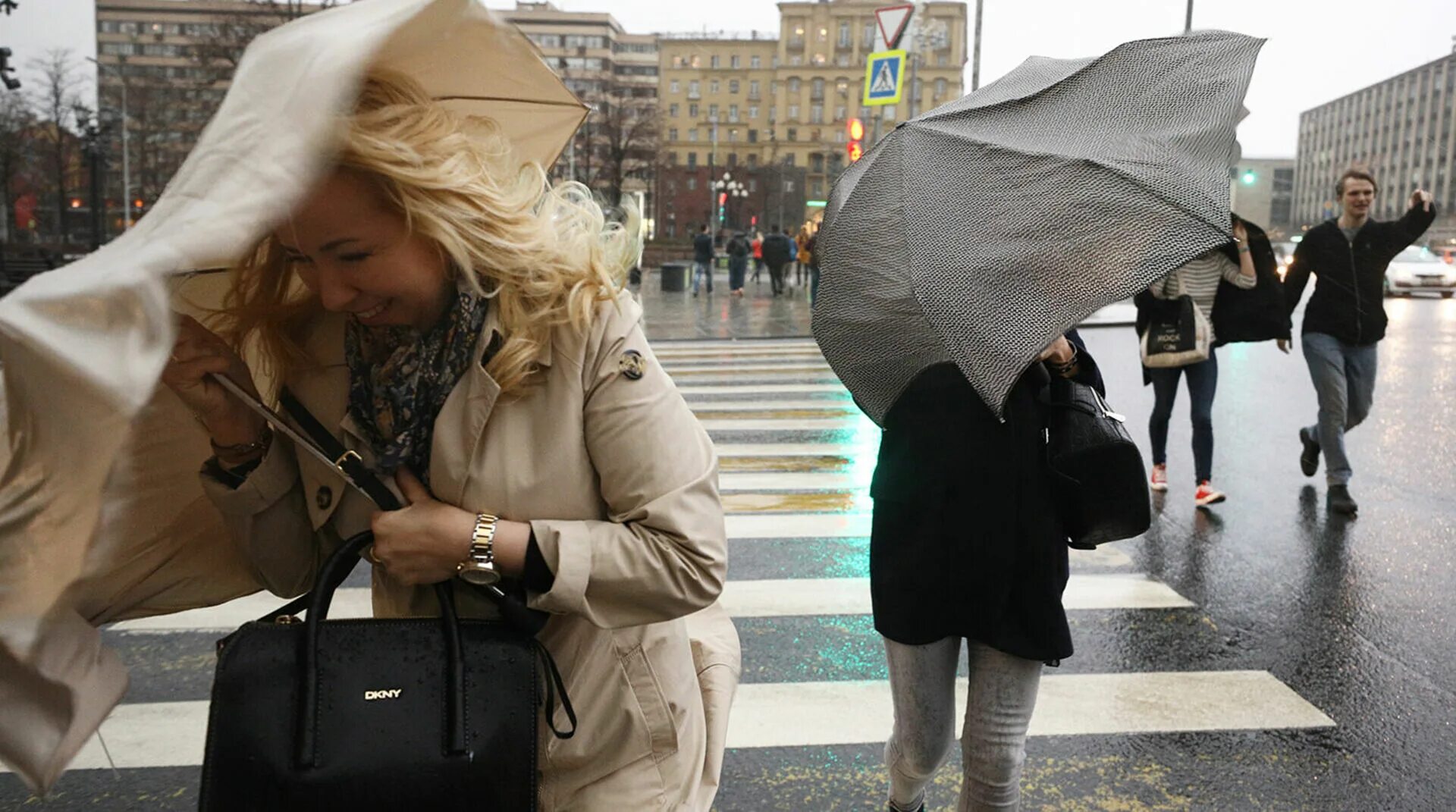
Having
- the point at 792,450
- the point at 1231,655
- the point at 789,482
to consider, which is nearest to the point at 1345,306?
the point at 1231,655

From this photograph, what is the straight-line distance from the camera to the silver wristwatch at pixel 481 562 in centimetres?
159

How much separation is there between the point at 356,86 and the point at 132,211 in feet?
206

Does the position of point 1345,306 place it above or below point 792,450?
above

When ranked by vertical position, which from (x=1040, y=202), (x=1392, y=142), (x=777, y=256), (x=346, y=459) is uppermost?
(x=1392, y=142)

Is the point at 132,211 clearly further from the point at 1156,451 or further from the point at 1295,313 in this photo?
the point at 1156,451

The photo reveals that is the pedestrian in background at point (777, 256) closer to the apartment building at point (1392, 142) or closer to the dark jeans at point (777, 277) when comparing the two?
the dark jeans at point (777, 277)

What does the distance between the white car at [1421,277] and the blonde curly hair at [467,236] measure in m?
33.8

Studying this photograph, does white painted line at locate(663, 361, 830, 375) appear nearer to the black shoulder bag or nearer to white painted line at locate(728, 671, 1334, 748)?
white painted line at locate(728, 671, 1334, 748)

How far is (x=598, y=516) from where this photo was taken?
1.71m

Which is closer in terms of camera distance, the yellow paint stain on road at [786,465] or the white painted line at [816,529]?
the white painted line at [816,529]

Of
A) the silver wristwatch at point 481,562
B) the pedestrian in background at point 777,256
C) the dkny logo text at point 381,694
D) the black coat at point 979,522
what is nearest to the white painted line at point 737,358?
the black coat at point 979,522

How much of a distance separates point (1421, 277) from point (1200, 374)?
2886cm

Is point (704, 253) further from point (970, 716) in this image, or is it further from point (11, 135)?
point (970, 716)

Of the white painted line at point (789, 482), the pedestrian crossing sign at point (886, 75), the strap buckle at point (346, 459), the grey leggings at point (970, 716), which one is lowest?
the white painted line at point (789, 482)
